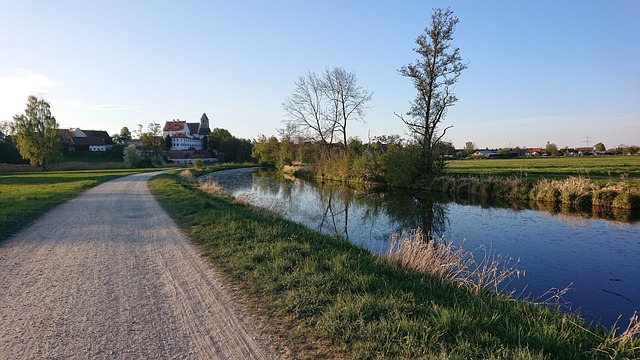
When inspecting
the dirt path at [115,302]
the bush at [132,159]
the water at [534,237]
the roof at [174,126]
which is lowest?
the water at [534,237]

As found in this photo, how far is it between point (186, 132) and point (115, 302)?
427 ft

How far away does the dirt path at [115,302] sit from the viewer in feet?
12.1

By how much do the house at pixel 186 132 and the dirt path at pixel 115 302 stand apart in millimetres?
107170

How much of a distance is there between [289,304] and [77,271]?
13.5ft

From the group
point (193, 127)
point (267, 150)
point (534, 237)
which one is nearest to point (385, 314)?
point (534, 237)

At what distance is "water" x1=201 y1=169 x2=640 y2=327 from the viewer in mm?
7441

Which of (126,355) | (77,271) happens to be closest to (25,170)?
(77,271)

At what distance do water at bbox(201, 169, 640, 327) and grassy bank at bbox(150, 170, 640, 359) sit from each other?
2.73 metres

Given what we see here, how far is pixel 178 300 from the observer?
496 centimetres

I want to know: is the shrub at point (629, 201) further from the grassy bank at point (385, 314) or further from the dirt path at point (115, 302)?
the dirt path at point (115, 302)

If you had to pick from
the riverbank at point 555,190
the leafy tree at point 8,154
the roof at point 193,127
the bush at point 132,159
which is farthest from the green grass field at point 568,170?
the roof at point 193,127

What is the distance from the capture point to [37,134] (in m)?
54.8

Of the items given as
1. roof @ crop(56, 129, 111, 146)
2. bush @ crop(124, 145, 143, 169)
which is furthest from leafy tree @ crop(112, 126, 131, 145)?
bush @ crop(124, 145, 143, 169)

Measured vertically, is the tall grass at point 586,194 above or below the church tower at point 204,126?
below
